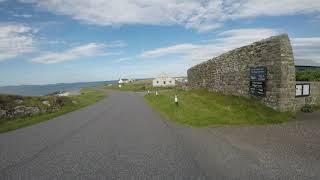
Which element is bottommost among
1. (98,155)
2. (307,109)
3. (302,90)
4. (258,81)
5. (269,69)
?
(98,155)

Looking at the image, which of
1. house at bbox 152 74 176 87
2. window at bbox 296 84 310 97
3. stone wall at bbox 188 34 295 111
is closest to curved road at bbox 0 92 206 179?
stone wall at bbox 188 34 295 111

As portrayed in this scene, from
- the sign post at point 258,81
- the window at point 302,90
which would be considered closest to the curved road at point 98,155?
the sign post at point 258,81

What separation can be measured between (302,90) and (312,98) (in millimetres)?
1226

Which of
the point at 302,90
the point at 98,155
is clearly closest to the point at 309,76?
the point at 302,90

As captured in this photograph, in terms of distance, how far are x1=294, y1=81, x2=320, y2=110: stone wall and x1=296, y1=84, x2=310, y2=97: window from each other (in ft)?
0.75

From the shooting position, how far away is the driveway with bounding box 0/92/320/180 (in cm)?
732

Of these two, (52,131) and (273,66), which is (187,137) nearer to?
(52,131)

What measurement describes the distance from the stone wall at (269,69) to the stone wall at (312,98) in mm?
538

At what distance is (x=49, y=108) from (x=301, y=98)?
63.8ft

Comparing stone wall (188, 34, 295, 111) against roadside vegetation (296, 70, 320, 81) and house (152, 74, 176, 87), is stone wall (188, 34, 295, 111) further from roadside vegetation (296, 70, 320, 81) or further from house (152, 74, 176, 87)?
house (152, 74, 176, 87)

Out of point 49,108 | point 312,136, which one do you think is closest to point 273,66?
point 312,136

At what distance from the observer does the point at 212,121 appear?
15938mm

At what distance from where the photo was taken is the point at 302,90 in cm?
1788

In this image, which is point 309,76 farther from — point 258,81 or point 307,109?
point 307,109
